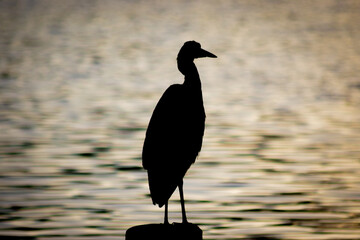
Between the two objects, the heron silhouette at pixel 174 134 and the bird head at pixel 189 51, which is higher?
the bird head at pixel 189 51

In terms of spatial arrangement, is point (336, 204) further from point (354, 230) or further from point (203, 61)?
point (203, 61)

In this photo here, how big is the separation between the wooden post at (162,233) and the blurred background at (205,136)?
392 centimetres

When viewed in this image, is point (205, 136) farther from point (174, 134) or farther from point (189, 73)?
point (174, 134)

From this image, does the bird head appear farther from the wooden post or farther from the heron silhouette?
the wooden post

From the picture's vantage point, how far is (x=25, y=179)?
47.0 feet

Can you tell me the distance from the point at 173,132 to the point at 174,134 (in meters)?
0.02

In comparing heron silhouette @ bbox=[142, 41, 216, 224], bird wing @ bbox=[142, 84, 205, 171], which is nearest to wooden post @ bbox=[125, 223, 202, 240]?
heron silhouette @ bbox=[142, 41, 216, 224]

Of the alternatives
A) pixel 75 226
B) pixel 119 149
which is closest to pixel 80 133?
pixel 119 149

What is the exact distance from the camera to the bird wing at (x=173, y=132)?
7930 millimetres

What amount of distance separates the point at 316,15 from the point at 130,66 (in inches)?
824

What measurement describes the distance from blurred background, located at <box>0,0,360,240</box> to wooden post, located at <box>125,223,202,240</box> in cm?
392

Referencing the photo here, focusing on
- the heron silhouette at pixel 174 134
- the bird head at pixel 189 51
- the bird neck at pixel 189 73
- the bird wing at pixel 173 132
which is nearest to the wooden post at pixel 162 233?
the heron silhouette at pixel 174 134

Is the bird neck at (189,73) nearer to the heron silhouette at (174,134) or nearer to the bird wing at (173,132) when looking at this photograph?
the heron silhouette at (174,134)

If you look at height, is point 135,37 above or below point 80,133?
above
